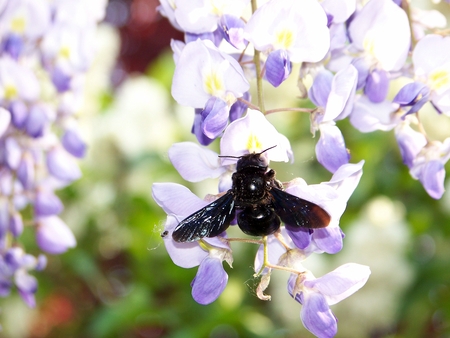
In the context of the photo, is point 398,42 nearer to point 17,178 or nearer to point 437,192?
point 437,192

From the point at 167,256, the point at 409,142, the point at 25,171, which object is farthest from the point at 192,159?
the point at 167,256

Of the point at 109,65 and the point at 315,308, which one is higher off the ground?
the point at 315,308

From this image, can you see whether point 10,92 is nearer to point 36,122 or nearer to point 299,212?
point 36,122

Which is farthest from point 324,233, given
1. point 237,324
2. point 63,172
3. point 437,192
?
point 237,324

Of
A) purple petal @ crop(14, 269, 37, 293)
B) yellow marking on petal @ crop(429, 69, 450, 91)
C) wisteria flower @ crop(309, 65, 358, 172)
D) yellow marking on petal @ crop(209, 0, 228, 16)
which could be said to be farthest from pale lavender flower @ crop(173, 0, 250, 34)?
purple petal @ crop(14, 269, 37, 293)

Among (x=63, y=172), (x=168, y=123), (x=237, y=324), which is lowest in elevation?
(x=237, y=324)

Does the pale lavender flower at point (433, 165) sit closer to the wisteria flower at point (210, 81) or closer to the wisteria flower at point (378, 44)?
the wisteria flower at point (378, 44)

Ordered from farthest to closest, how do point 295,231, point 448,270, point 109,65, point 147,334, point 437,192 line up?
point 109,65, point 147,334, point 448,270, point 437,192, point 295,231
